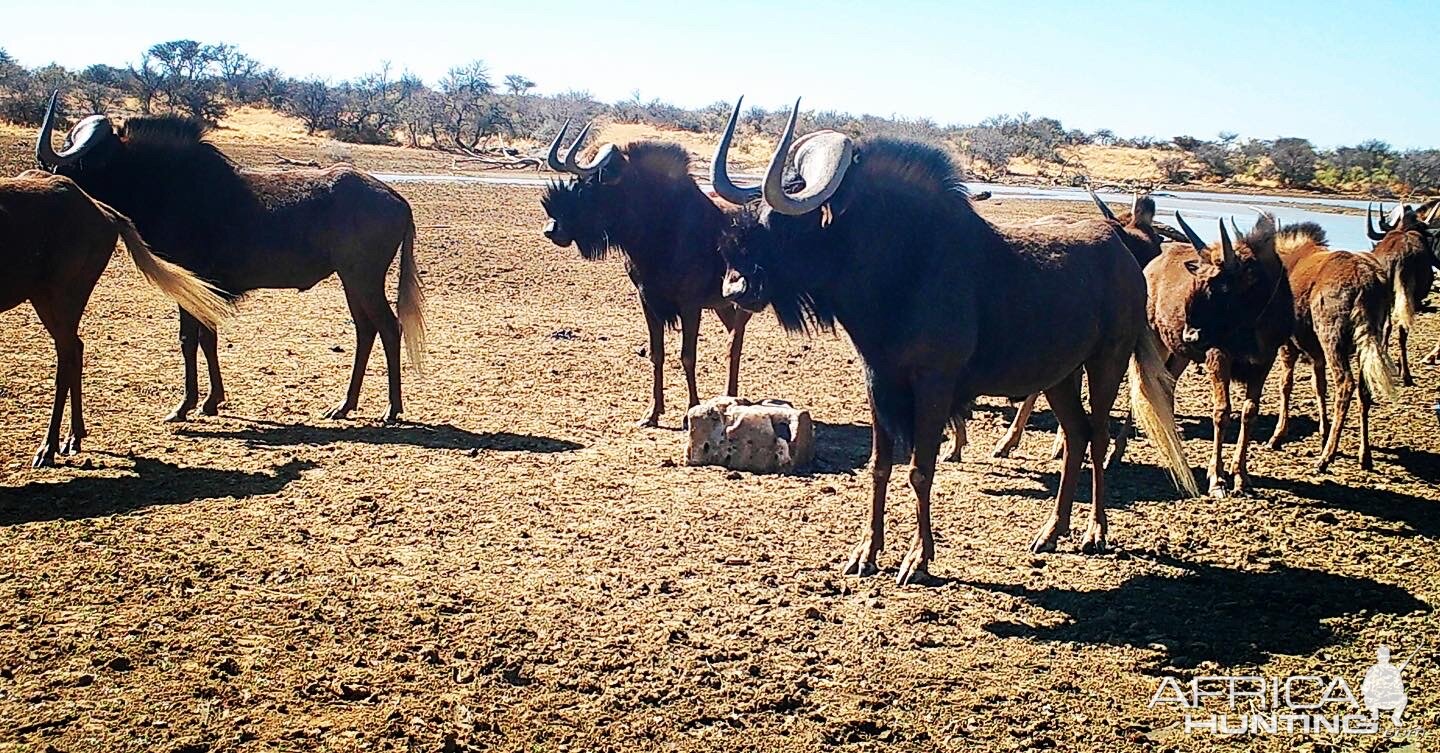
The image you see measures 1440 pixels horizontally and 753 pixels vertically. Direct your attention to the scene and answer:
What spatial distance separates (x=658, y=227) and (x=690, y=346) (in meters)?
1.08

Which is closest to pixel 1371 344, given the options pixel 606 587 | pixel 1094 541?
pixel 1094 541

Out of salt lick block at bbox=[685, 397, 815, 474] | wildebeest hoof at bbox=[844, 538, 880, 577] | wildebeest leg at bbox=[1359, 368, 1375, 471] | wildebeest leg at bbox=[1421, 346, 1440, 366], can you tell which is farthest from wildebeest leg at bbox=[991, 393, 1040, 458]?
wildebeest leg at bbox=[1421, 346, 1440, 366]

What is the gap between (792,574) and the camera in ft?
18.5

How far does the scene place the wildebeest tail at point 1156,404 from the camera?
657 centimetres

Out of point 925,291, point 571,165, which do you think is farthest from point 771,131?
point 925,291

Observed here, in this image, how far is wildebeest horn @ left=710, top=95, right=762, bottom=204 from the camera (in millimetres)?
5398

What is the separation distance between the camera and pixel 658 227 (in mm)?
9289

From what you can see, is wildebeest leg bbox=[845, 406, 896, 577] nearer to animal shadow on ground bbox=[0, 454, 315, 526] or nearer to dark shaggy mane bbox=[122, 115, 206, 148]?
animal shadow on ground bbox=[0, 454, 315, 526]

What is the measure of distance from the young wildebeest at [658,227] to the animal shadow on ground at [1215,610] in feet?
13.7

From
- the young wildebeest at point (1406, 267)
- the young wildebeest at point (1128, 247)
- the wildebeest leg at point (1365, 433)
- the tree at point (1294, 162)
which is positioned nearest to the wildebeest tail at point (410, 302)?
the young wildebeest at point (1128, 247)

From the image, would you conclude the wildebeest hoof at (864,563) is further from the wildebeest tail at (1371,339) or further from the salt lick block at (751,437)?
the wildebeest tail at (1371,339)

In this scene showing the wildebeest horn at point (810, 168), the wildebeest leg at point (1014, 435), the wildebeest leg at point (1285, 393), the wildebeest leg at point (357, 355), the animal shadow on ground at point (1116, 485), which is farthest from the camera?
the wildebeest leg at point (1285, 393)

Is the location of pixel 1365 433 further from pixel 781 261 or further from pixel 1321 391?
pixel 781 261

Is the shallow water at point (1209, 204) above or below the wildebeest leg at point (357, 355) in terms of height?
above
